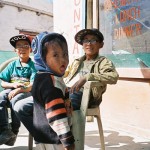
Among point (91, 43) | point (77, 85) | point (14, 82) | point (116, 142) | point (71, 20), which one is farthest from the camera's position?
point (71, 20)

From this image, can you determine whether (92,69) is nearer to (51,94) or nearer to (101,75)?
(101,75)

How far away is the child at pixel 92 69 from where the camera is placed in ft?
8.01

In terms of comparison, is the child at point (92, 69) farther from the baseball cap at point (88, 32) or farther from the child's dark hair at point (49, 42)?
the child's dark hair at point (49, 42)

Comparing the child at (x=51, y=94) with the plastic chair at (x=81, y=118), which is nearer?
the child at (x=51, y=94)

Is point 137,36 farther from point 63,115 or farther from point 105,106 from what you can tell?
point 63,115

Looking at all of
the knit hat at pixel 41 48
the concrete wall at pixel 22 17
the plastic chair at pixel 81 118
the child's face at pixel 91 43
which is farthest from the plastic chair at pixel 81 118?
the concrete wall at pixel 22 17

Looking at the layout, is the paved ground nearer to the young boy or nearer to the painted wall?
the young boy

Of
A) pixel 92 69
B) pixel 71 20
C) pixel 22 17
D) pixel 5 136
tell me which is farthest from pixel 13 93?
pixel 22 17

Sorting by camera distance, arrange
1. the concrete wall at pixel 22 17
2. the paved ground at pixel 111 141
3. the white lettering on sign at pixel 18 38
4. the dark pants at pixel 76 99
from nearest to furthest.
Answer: the dark pants at pixel 76 99 < the white lettering on sign at pixel 18 38 < the paved ground at pixel 111 141 < the concrete wall at pixel 22 17

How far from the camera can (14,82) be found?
8.75ft

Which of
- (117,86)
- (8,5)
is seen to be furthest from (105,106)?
(8,5)

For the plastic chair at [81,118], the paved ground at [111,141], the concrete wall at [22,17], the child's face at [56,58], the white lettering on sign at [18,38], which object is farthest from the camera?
the concrete wall at [22,17]

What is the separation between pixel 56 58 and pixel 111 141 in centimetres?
200

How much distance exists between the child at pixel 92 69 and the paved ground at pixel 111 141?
0.74 metres
